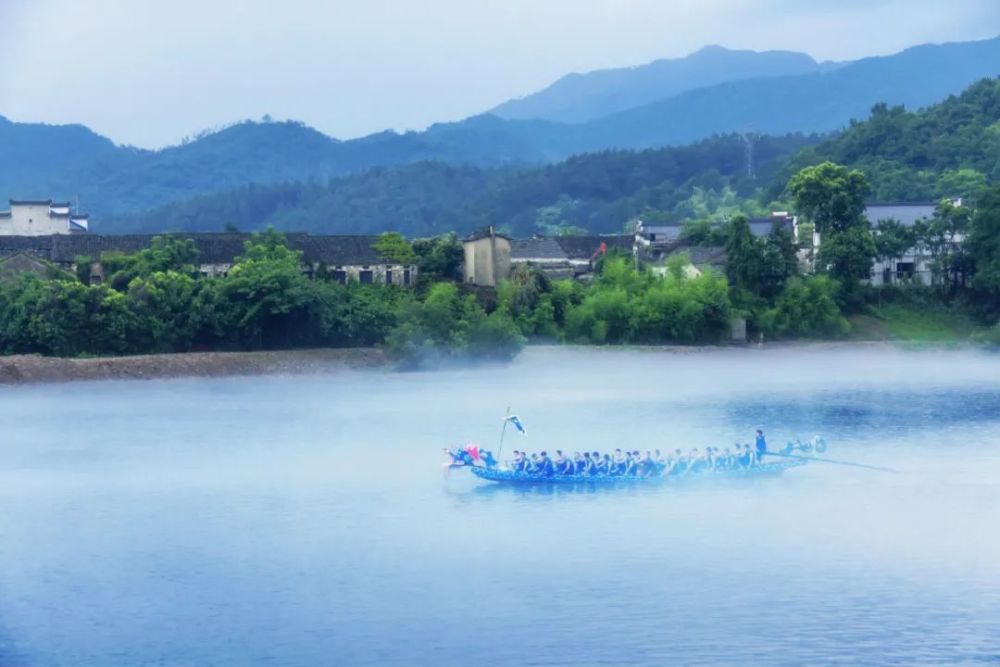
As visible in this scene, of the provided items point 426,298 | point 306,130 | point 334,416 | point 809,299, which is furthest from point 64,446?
point 306,130

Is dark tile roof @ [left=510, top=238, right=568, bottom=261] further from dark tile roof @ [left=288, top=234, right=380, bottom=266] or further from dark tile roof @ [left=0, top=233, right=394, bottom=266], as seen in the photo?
dark tile roof @ [left=0, top=233, right=394, bottom=266]

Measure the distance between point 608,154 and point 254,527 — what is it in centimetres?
8160

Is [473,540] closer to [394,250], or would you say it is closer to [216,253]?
[216,253]

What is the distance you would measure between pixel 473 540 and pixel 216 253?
24113 mm

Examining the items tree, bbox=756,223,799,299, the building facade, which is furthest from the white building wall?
tree, bbox=756,223,799,299

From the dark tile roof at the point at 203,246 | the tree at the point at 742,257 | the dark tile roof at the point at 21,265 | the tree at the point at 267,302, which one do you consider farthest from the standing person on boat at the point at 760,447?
the dark tile roof at the point at 21,265

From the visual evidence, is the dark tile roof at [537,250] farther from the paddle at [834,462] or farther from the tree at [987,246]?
the paddle at [834,462]

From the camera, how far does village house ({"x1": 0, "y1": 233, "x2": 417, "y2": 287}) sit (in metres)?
37.5

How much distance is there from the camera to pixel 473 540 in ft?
55.3

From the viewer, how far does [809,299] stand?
3869 cm

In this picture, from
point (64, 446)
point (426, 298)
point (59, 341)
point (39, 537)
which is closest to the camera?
point (39, 537)

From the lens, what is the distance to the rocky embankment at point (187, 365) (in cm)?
3250

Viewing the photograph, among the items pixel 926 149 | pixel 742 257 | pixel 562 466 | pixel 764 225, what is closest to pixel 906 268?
pixel 742 257

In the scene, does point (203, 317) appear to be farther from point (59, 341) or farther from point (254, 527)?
point (254, 527)
